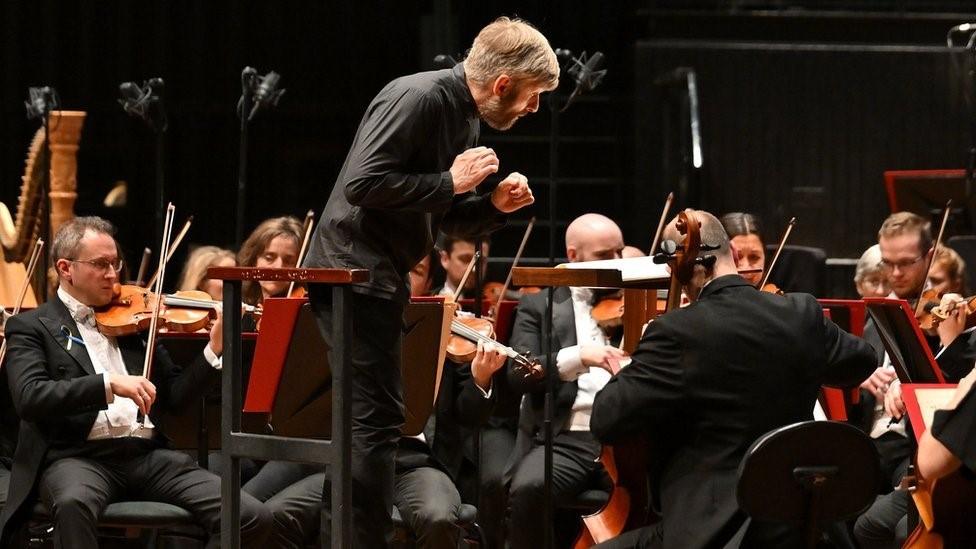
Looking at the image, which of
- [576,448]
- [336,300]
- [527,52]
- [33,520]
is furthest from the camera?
[576,448]

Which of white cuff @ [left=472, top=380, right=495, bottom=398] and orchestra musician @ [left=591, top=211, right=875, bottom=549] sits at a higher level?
orchestra musician @ [left=591, top=211, right=875, bottom=549]

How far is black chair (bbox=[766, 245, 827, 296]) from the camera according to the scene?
598 centimetres

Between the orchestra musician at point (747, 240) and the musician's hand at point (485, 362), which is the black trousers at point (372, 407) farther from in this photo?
the orchestra musician at point (747, 240)

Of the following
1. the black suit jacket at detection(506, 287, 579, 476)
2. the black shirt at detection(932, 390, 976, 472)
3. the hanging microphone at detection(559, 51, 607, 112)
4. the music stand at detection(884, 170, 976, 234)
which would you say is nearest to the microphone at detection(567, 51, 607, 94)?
the hanging microphone at detection(559, 51, 607, 112)

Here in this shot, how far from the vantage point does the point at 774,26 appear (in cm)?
720

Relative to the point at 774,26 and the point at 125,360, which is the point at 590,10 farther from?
the point at 125,360

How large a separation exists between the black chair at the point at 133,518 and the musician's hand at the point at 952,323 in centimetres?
230

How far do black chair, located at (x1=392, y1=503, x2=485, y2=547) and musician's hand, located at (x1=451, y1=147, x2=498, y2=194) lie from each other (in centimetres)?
130

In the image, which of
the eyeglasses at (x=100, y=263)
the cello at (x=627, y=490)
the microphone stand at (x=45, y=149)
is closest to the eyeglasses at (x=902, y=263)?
the cello at (x=627, y=490)

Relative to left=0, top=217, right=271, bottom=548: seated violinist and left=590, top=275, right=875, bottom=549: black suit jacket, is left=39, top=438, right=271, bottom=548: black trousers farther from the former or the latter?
left=590, top=275, right=875, bottom=549: black suit jacket

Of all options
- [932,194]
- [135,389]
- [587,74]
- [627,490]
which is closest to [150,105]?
[587,74]

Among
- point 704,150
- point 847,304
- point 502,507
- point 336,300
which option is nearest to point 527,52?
point 336,300

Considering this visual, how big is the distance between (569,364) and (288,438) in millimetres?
1402

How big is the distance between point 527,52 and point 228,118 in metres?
4.45
